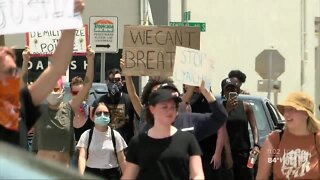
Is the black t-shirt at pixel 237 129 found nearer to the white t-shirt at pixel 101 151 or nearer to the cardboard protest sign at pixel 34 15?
the white t-shirt at pixel 101 151

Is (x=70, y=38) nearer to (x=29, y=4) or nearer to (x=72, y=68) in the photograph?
(x=29, y=4)

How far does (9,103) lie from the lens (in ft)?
16.8

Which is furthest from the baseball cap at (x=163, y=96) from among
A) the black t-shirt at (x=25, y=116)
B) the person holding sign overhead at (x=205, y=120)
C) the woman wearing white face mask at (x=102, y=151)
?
the woman wearing white face mask at (x=102, y=151)

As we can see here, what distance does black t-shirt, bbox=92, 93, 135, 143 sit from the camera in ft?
34.9

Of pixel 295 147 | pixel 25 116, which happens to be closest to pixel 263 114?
pixel 295 147

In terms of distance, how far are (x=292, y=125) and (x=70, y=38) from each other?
2213mm

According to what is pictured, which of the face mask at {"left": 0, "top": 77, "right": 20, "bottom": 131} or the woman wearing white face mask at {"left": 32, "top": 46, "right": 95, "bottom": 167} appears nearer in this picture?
the face mask at {"left": 0, "top": 77, "right": 20, "bottom": 131}

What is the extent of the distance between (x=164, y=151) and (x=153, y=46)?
12.1 ft

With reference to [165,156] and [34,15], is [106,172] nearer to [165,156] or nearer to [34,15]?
[34,15]

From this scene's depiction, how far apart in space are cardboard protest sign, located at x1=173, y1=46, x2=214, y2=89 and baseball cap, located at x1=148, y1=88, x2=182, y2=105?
1579 millimetres

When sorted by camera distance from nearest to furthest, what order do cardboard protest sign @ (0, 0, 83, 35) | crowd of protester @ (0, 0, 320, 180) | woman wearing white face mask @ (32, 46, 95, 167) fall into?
1. crowd of protester @ (0, 0, 320, 180)
2. cardboard protest sign @ (0, 0, 83, 35)
3. woman wearing white face mask @ (32, 46, 95, 167)

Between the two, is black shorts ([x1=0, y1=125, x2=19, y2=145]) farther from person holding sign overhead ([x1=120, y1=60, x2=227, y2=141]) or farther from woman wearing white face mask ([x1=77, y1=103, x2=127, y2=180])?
woman wearing white face mask ([x1=77, y1=103, x2=127, y2=180])

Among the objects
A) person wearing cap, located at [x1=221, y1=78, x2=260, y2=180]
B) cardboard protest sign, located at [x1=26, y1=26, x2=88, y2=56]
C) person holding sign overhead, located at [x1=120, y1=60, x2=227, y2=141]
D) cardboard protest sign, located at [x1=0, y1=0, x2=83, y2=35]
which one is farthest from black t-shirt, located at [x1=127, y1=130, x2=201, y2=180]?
cardboard protest sign, located at [x1=26, y1=26, x2=88, y2=56]

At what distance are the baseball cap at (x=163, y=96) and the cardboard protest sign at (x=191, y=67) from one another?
1579 millimetres
